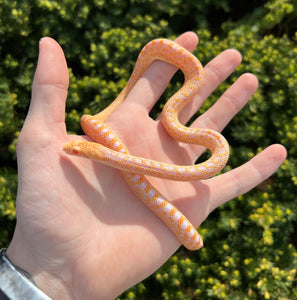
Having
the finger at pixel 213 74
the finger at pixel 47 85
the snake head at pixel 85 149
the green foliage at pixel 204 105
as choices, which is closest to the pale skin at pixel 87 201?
the finger at pixel 47 85

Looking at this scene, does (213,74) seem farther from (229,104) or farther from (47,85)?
(47,85)

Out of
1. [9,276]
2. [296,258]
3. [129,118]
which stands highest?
[129,118]

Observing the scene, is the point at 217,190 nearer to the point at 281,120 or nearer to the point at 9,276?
the point at 281,120

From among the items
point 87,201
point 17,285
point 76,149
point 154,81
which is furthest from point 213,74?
point 17,285

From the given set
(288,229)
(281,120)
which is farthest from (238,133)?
(288,229)

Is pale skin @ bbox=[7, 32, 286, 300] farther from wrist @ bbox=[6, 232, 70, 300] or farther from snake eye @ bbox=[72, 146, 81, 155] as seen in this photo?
snake eye @ bbox=[72, 146, 81, 155]

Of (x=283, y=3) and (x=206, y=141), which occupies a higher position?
(x=283, y=3)
